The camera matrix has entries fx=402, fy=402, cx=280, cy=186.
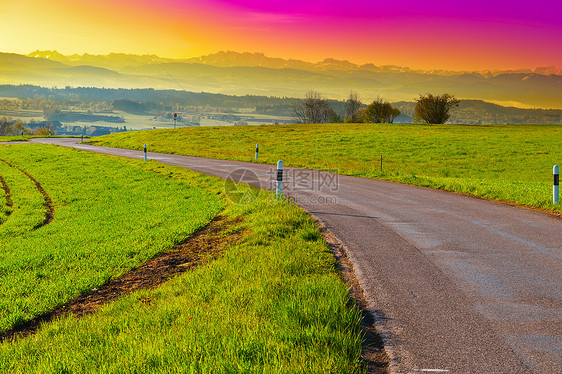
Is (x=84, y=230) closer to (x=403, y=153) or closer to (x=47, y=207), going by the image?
(x=47, y=207)

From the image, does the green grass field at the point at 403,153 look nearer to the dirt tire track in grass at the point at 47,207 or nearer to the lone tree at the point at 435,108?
the dirt tire track in grass at the point at 47,207

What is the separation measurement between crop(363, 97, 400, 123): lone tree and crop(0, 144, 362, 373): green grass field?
85.4 m

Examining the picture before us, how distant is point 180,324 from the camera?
4.71 metres

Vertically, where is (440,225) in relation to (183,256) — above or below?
above

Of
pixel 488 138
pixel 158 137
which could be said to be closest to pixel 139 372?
pixel 488 138

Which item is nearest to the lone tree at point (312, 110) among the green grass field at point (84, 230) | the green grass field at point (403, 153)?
the green grass field at point (403, 153)

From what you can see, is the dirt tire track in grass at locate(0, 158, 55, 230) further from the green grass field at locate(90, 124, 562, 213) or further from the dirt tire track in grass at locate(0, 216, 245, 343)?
the green grass field at locate(90, 124, 562, 213)

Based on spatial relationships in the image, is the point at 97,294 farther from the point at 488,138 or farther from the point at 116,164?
the point at 488,138

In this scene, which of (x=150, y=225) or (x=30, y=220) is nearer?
(x=150, y=225)

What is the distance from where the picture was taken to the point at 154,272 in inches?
308

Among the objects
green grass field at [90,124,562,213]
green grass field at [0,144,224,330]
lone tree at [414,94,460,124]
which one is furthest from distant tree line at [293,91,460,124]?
green grass field at [0,144,224,330]

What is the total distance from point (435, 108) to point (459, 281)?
81743mm

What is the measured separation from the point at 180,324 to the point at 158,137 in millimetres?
57855

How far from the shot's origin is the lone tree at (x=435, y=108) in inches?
3147
